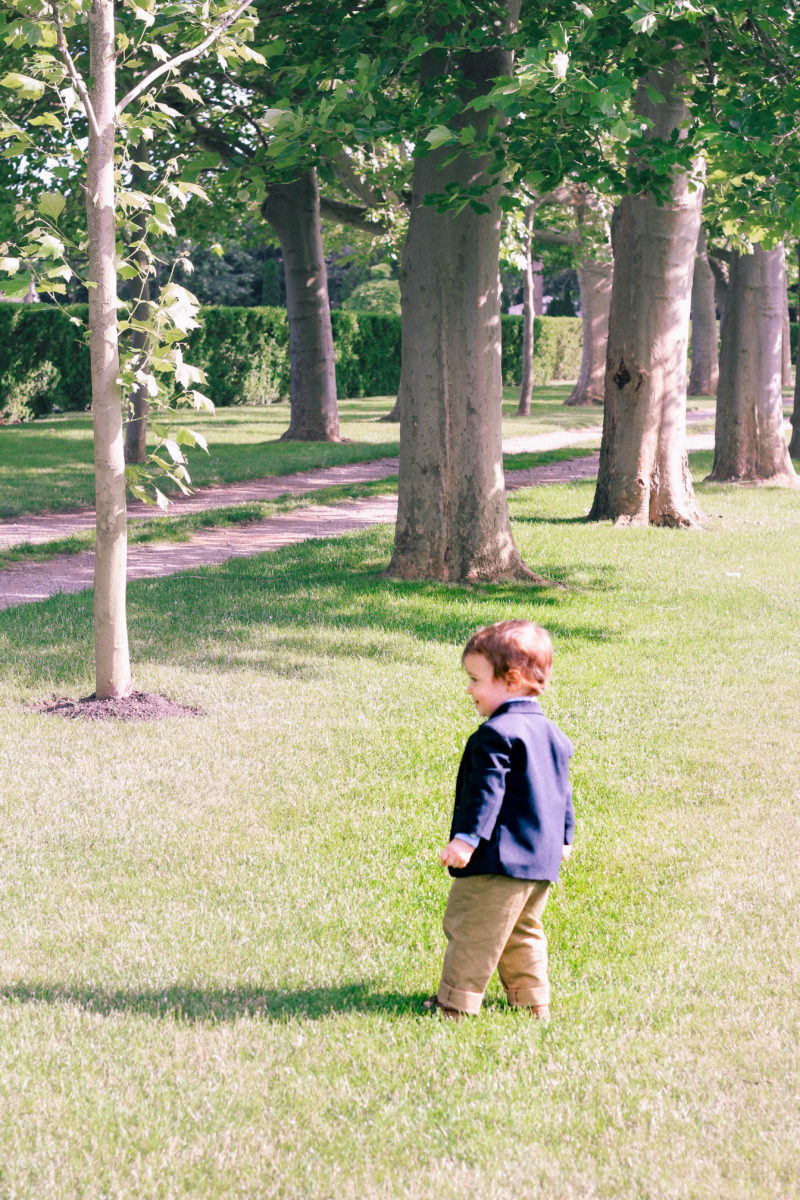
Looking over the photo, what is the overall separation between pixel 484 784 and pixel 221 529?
391 inches

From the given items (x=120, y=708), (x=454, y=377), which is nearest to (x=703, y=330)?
(x=454, y=377)

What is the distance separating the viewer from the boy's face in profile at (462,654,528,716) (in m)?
3.35

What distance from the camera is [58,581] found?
10008 mm

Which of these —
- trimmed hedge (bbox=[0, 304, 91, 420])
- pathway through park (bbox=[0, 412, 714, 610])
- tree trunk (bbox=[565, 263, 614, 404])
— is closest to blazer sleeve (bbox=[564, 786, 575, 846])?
pathway through park (bbox=[0, 412, 714, 610])

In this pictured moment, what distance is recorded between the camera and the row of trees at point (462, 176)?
6.11 metres

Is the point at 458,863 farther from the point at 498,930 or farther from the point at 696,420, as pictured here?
the point at 696,420

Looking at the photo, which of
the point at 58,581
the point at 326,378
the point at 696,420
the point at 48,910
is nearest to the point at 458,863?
the point at 48,910

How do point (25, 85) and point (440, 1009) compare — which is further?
point (25, 85)

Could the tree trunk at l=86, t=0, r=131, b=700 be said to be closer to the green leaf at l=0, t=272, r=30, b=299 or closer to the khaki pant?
the green leaf at l=0, t=272, r=30, b=299

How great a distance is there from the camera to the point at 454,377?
9539mm

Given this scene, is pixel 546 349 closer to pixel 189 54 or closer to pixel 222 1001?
pixel 189 54

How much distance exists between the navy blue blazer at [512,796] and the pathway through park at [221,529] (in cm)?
645

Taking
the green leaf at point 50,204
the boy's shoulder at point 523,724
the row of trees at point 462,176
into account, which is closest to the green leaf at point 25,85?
the row of trees at point 462,176

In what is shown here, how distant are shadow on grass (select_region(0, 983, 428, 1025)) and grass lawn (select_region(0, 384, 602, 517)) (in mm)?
10483
